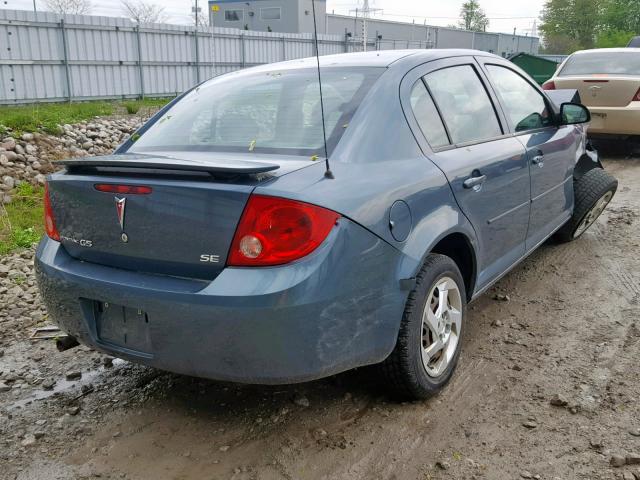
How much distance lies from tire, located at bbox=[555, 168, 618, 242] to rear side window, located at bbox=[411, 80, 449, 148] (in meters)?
2.35

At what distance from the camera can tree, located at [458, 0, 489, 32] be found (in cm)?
7656

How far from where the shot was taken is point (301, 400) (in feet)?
9.63

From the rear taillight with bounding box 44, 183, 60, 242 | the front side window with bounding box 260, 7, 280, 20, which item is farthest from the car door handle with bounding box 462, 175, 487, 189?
the front side window with bounding box 260, 7, 280, 20

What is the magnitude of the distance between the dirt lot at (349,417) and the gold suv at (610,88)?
6.17 metres

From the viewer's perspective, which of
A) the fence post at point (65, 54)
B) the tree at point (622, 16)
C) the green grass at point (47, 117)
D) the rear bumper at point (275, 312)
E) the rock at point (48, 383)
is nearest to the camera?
the rear bumper at point (275, 312)

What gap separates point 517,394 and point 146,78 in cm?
1659

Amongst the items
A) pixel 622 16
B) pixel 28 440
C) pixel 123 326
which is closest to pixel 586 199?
pixel 123 326

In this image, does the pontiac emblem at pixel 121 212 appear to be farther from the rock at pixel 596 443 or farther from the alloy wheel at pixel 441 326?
the rock at pixel 596 443

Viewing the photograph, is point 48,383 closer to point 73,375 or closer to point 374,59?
point 73,375

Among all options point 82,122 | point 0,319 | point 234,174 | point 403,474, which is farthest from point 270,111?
point 82,122

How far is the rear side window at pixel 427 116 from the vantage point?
118 inches

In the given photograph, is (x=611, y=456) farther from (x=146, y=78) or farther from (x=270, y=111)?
(x=146, y=78)

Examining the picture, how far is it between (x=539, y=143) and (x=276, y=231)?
2507 millimetres

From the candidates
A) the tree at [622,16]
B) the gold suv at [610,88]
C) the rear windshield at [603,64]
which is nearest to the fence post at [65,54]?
the gold suv at [610,88]
